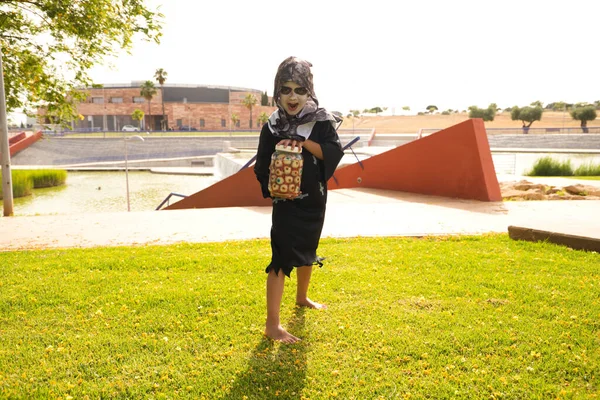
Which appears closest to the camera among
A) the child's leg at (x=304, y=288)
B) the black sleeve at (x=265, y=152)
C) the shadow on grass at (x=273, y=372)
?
the shadow on grass at (x=273, y=372)

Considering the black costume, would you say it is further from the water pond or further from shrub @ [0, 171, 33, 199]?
shrub @ [0, 171, 33, 199]

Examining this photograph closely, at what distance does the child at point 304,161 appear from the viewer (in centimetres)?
298

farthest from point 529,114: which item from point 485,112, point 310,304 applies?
point 310,304

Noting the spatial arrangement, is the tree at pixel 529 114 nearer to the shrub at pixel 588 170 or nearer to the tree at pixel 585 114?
the tree at pixel 585 114

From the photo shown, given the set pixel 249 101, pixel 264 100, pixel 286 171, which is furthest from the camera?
pixel 264 100

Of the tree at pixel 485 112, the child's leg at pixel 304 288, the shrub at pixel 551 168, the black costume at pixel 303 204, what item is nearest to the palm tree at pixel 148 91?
the tree at pixel 485 112

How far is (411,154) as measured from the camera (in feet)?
34.3

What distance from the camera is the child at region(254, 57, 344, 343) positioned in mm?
2984

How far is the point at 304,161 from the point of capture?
2.98 m

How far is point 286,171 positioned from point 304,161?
198 mm

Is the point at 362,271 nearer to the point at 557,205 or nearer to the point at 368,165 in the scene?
the point at 557,205

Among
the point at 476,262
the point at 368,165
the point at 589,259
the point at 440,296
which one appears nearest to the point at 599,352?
the point at 440,296

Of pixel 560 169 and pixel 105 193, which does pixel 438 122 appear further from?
pixel 105 193

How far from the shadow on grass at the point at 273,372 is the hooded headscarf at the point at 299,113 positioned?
131 centimetres
